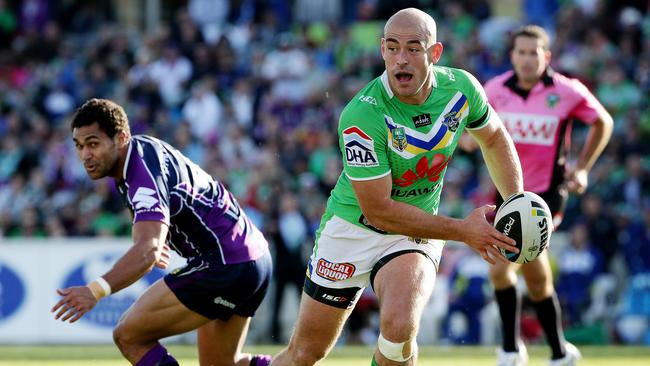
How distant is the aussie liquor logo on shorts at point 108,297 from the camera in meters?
14.8

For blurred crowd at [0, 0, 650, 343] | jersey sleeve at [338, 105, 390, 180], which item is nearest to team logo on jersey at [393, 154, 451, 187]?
→ jersey sleeve at [338, 105, 390, 180]

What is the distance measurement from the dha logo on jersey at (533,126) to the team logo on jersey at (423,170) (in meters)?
2.93

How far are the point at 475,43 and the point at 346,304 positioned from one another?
12356 mm

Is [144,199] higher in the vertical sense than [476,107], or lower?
lower

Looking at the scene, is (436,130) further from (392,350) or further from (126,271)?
(126,271)

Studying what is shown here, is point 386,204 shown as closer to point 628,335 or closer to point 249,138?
point 628,335

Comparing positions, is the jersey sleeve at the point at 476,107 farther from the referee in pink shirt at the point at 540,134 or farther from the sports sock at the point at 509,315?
the sports sock at the point at 509,315

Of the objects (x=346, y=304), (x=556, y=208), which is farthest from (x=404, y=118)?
(x=556, y=208)

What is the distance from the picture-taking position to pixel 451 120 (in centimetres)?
720

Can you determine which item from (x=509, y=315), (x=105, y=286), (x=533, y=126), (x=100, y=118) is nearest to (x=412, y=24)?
(x=100, y=118)

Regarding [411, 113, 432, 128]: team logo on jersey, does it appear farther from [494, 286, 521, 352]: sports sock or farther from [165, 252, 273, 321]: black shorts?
[494, 286, 521, 352]: sports sock

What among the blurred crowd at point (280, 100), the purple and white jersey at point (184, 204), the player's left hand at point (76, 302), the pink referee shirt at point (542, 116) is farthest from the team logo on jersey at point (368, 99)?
the blurred crowd at point (280, 100)

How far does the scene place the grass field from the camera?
38.4 ft

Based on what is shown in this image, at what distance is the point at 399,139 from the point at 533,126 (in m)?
3.32
